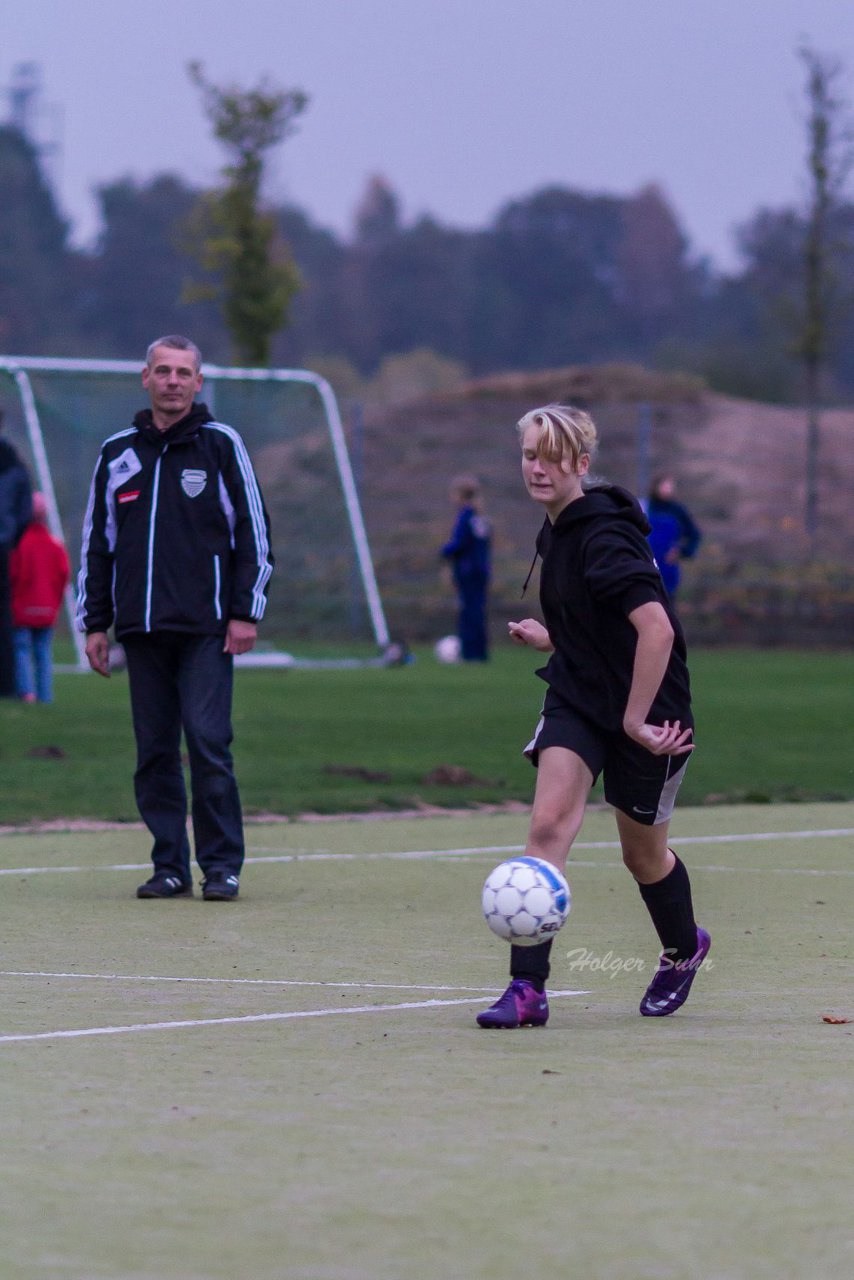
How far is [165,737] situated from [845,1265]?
560 cm

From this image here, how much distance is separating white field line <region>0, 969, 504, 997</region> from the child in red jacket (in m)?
12.4

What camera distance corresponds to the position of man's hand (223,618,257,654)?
8.73 metres

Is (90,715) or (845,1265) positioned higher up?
(845,1265)

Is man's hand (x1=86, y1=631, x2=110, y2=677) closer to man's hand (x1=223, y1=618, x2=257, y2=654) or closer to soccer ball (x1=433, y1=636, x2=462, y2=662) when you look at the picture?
man's hand (x1=223, y1=618, x2=257, y2=654)

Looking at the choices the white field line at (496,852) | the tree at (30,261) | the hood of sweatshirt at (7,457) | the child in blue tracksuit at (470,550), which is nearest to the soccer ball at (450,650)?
the child in blue tracksuit at (470,550)

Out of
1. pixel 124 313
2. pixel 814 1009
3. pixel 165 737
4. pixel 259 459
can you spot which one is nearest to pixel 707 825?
pixel 165 737

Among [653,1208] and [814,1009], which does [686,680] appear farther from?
[653,1208]

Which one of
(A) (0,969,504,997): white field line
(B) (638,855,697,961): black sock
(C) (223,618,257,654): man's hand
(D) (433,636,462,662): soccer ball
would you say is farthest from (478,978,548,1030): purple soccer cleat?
(D) (433,636,462,662): soccer ball

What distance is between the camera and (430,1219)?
393cm

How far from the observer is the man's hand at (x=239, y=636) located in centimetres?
873

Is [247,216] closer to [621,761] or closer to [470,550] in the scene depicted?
[470,550]

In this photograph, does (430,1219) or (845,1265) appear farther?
(430,1219)

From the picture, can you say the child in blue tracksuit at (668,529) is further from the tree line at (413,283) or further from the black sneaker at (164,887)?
the tree line at (413,283)

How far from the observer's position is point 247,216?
3350 cm
